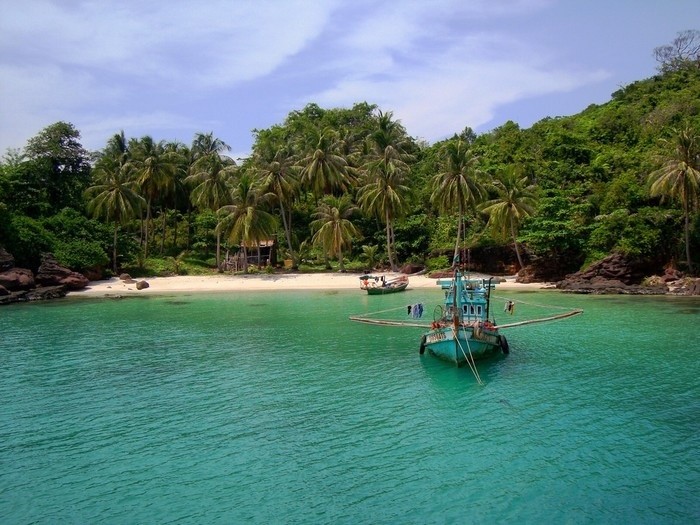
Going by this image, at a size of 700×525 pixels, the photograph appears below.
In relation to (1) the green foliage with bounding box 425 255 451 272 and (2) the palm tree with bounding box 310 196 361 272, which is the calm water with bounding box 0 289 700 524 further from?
(2) the palm tree with bounding box 310 196 361 272

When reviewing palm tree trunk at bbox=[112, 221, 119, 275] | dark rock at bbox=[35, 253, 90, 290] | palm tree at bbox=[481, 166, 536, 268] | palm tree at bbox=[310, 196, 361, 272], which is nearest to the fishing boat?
palm tree at bbox=[310, 196, 361, 272]

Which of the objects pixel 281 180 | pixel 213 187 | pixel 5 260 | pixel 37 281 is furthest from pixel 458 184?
pixel 5 260

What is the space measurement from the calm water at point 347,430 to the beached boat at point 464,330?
2.80 feet

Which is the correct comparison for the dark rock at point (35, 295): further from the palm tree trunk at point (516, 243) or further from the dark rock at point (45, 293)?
the palm tree trunk at point (516, 243)

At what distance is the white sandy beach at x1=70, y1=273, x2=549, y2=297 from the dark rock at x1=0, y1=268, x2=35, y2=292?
3945 mm

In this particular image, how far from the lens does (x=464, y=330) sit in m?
23.7

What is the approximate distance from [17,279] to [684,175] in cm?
5974

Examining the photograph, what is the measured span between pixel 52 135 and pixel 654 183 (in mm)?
64291

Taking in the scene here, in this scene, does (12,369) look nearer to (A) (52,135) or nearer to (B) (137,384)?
(B) (137,384)

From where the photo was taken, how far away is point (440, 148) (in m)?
82.6

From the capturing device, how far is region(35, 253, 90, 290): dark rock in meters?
55.0

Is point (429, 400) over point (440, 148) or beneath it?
beneath

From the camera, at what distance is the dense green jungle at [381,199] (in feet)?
179

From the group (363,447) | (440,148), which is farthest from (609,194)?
(363,447)
